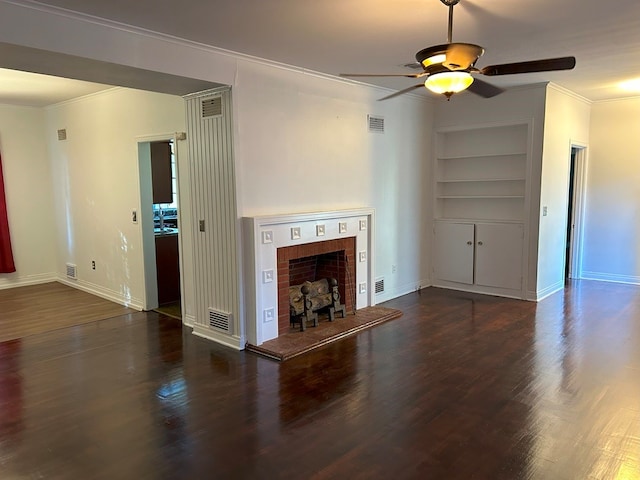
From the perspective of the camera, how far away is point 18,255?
A: 23.4 feet

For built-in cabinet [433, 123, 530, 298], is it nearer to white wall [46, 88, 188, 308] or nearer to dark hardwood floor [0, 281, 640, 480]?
dark hardwood floor [0, 281, 640, 480]

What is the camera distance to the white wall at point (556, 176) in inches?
227

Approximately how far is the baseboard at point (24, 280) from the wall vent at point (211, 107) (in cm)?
469

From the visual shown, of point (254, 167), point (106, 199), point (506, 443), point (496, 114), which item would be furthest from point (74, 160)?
point (506, 443)

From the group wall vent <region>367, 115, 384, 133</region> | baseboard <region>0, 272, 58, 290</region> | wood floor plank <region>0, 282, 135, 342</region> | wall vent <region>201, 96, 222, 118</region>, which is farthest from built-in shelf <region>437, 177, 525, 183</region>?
baseboard <region>0, 272, 58, 290</region>

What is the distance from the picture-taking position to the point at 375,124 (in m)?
5.73

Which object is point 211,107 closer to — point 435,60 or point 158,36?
point 158,36

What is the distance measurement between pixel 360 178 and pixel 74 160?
13.3ft

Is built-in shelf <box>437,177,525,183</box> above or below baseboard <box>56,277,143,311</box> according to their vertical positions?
above

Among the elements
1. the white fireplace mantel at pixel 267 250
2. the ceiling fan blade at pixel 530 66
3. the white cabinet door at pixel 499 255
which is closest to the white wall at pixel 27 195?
the white fireplace mantel at pixel 267 250

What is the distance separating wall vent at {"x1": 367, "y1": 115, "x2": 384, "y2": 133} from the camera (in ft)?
18.5

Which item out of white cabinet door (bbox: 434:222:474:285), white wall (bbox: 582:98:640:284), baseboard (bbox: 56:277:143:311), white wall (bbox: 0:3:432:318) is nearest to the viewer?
white wall (bbox: 0:3:432:318)

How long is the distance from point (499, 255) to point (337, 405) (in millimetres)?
3774

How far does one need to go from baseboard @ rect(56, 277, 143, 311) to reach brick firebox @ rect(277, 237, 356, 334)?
2.06 m
